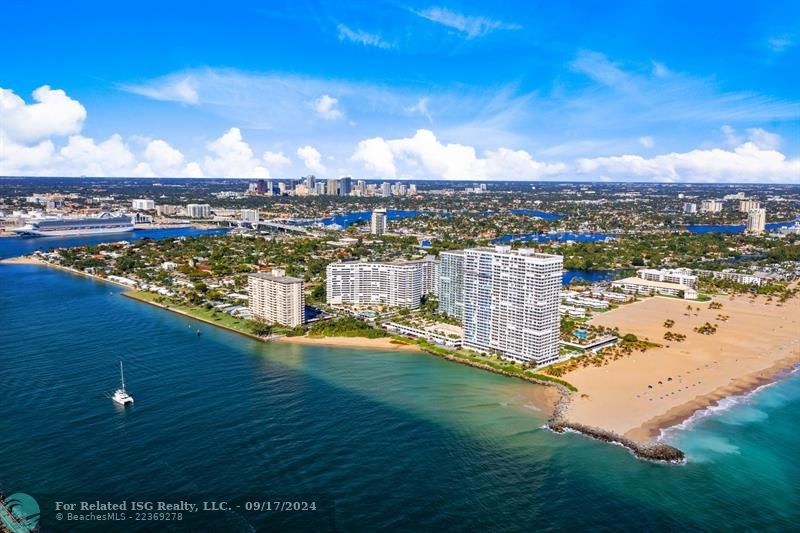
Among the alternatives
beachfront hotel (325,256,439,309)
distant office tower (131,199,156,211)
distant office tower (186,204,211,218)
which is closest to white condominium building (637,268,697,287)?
beachfront hotel (325,256,439,309)

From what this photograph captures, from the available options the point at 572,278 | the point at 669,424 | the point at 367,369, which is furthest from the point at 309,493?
the point at 572,278

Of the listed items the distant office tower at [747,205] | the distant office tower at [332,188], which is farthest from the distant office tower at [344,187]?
the distant office tower at [747,205]

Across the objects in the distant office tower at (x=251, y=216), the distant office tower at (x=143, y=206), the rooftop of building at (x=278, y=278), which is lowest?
the rooftop of building at (x=278, y=278)

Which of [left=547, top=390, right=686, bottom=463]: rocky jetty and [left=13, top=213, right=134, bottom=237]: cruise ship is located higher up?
[left=13, top=213, right=134, bottom=237]: cruise ship

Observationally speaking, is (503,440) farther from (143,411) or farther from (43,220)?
(43,220)

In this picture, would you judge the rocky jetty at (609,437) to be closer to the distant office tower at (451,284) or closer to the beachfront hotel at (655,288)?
the distant office tower at (451,284)

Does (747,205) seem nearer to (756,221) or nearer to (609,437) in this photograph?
(756,221)

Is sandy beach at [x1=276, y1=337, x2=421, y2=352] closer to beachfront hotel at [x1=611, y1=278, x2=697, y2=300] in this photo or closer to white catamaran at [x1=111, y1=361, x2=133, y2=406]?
white catamaran at [x1=111, y1=361, x2=133, y2=406]
